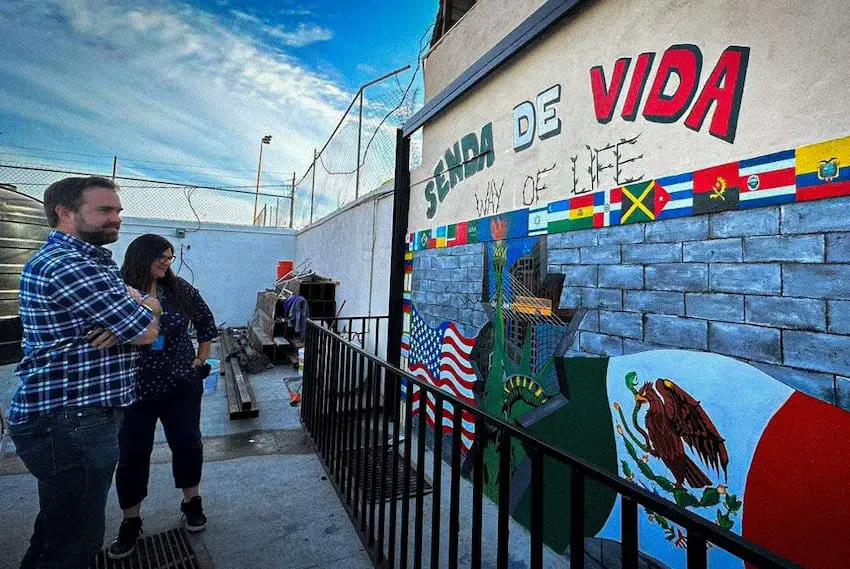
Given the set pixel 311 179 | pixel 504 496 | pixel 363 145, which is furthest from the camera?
pixel 311 179

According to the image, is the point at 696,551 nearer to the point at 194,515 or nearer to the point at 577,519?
the point at 577,519

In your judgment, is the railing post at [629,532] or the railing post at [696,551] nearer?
A: the railing post at [696,551]

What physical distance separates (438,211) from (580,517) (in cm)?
294

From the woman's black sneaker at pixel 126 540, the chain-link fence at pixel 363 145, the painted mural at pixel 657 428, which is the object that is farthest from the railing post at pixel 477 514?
the chain-link fence at pixel 363 145

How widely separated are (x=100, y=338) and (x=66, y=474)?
50 centimetres

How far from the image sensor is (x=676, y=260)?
5.44ft

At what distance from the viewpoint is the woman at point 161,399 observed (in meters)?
2.06

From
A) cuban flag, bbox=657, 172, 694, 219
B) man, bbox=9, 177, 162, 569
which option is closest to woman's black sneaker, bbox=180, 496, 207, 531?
man, bbox=9, 177, 162, 569

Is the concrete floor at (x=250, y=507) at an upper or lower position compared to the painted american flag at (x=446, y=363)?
lower

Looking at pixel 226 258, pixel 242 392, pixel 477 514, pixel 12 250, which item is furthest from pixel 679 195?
pixel 226 258

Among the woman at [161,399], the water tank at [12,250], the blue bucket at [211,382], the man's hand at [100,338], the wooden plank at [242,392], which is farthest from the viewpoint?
the water tank at [12,250]

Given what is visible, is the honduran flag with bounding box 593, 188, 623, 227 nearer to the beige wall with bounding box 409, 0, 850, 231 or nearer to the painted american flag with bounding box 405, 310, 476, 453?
the beige wall with bounding box 409, 0, 850, 231

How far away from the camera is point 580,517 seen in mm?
933

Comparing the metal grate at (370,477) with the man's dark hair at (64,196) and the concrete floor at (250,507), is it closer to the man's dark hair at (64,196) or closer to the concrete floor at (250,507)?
the concrete floor at (250,507)
